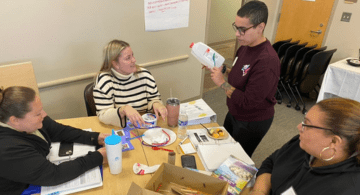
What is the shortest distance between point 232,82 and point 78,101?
66.4 inches

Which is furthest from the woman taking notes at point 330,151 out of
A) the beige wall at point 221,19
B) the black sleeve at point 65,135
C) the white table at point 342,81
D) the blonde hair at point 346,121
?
the beige wall at point 221,19

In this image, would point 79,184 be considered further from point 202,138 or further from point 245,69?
point 245,69

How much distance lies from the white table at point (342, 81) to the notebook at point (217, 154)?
2308 mm

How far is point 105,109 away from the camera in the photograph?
1583 mm

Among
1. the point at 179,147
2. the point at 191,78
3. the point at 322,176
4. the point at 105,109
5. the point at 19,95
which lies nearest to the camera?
the point at 322,176

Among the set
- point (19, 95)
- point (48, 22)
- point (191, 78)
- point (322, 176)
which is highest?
point (48, 22)

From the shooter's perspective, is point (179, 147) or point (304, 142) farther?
point (179, 147)

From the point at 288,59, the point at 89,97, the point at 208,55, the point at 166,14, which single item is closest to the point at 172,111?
the point at 208,55

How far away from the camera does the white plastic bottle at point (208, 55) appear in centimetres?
180

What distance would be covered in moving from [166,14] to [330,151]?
7.40 feet

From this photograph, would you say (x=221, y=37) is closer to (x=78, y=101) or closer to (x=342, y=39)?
(x=342, y=39)

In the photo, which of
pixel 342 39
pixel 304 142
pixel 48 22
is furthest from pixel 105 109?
pixel 342 39

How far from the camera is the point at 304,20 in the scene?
12.4 ft

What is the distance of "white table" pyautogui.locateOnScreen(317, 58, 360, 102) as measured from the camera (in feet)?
8.96
